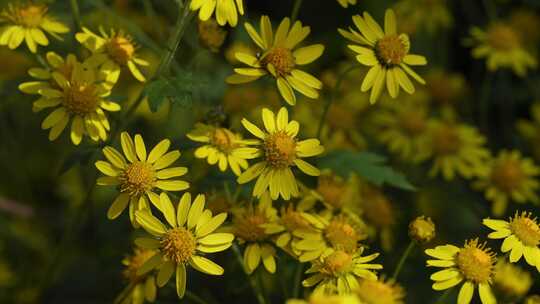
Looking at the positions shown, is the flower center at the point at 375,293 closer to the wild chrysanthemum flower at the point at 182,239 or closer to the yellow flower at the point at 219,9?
the wild chrysanthemum flower at the point at 182,239

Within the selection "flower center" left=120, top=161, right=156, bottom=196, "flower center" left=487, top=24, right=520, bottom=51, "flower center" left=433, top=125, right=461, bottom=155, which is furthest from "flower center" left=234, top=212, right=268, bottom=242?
"flower center" left=487, top=24, right=520, bottom=51

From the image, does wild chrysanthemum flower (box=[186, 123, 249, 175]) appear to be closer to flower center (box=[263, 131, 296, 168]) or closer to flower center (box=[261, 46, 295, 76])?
flower center (box=[263, 131, 296, 168])

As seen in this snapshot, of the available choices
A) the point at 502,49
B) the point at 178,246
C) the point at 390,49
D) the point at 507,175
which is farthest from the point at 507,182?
the point at 178,246

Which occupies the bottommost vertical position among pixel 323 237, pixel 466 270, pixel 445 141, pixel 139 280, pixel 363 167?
pixel 139 280

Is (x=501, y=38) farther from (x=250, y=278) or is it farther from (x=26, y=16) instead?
(x=26, y=16)

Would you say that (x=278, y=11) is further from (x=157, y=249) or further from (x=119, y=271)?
(x=157, y=249)

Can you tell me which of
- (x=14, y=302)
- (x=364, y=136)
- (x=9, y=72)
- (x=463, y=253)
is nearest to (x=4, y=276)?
(x=14, y=302)
